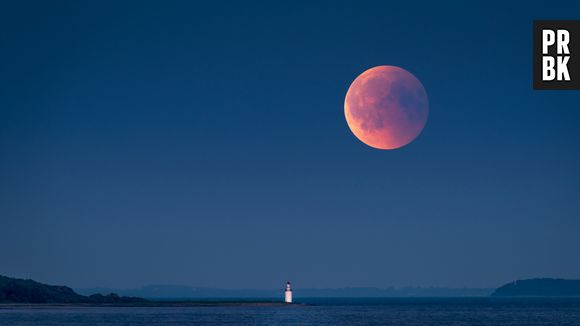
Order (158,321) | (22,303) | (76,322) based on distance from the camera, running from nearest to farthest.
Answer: (76,322) < (158,321) < (22,303)

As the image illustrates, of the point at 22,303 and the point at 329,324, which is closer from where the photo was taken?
the point at 329,324

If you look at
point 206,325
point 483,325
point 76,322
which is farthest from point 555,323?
point 76,322

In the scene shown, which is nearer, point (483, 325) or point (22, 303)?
point (483, 325)

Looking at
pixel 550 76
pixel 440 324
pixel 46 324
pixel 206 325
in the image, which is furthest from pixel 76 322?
pixel 550 76

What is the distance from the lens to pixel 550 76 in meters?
45.4

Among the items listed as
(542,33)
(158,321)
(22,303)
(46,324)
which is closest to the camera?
(542,33)

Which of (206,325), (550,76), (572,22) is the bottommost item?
(206,325)

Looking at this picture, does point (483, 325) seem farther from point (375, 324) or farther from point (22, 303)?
point (22, 303)

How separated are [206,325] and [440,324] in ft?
111

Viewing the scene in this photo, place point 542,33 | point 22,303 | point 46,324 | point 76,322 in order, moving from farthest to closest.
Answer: point 22,303, point 76,322, point 46,324, point 542,33

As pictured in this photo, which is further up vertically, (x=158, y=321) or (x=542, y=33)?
(x=542, y=33)

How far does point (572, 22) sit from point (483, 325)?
8828 centimetres

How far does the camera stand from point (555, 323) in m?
134

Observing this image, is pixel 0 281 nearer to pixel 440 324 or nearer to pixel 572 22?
pixel 440 324
